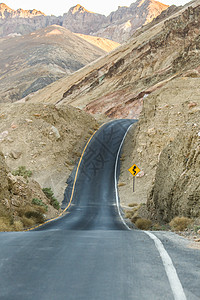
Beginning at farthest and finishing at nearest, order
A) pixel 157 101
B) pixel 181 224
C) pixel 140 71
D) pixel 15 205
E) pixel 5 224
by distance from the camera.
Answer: pixel 140 71 → pixel 157 101 → pixel 15 205 → pixel 5 224 → pixel 181 224

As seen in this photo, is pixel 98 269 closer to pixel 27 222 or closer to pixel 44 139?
pixel 27 222

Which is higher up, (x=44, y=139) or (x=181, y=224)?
(x=44, y=139)

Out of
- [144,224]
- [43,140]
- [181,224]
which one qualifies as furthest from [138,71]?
[181,224]

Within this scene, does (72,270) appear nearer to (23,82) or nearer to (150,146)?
(150,146)

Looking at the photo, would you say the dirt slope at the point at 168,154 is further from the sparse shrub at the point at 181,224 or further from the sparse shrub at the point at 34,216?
the sparse shrub at the point at 34,216

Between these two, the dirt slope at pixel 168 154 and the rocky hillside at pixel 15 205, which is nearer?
the dirt slope at pixel 168 154

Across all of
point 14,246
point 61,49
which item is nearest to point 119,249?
point 14,246

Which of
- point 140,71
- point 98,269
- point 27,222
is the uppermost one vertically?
point 140,71

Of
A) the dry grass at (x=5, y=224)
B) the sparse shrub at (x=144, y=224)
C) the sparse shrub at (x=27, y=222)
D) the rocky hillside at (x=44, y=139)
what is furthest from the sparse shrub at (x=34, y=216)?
the rocky hillside at (x=44, y=139)

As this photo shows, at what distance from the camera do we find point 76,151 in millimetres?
44562

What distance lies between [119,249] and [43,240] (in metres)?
1.90

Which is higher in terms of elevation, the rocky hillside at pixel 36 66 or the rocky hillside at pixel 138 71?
the rocky hillside at pixel 36 66

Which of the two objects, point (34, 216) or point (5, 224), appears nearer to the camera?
point (5, 224)

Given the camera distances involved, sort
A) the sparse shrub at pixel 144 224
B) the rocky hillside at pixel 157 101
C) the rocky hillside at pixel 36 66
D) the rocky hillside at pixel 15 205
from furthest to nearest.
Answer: the rocky hillside at pixel 36 66 < the sparse shrub at pixel 144 224 < the rocky hillside at pixel 157 101 < the rocky hillside at pixel 15 205
